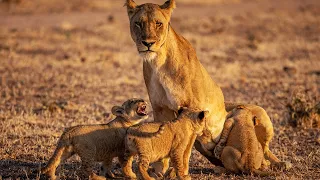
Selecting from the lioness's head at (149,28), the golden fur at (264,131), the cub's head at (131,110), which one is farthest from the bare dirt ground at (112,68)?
the lioness's head at (149,28)

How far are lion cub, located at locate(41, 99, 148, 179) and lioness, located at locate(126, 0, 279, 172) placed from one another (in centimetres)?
39

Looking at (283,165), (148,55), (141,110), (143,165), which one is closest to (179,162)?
(143,165)

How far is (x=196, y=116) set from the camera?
22.6ft

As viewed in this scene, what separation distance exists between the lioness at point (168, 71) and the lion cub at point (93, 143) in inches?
15.5

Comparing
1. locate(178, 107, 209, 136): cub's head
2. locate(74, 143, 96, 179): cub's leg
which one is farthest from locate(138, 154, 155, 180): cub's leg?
locate(178, 107, 209, 136): cub's head

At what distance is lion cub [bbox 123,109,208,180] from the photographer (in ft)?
21.1

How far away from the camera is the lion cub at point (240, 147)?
284 inches

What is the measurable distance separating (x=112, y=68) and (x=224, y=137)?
30.2 ft

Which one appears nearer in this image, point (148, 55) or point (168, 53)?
point (148, 55)

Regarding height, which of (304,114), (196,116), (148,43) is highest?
(148,43)

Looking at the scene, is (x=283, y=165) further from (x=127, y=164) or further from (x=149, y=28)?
(x=149, y=28)

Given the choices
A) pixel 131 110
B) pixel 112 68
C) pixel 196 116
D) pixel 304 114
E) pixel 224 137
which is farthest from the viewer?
pixel 112 68

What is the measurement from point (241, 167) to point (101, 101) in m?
5.77

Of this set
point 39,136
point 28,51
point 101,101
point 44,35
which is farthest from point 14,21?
point 39,136
